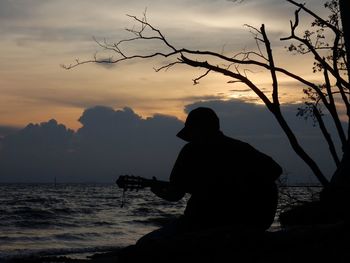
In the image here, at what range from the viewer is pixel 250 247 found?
4.27 metres

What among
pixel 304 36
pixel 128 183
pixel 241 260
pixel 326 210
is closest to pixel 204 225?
pixel 241 260

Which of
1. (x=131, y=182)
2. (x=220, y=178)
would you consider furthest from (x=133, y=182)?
(x=220, y=178)

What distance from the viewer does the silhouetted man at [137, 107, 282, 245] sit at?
176 inches

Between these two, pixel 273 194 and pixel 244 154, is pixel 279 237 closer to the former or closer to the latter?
pixel 273 194

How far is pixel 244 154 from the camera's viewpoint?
446 cm

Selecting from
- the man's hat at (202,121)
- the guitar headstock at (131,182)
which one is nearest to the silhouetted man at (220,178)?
the man's hat at (202,121)

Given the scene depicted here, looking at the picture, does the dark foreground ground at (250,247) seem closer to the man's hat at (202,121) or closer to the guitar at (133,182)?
the guitar at (133,182)

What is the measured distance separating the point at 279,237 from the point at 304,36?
35.1ft

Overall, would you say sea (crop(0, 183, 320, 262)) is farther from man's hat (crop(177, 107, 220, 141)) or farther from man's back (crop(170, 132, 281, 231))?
man's hat (crop(177, 107, 220, 141))

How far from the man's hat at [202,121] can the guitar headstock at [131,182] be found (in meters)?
0.67

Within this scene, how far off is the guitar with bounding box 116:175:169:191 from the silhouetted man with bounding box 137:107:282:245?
12.1 inches

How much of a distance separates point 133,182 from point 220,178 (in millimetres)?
858

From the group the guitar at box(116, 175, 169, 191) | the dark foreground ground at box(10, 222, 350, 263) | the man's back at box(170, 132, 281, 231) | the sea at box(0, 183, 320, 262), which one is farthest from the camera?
the sea at box(0, 183, 320, 262)

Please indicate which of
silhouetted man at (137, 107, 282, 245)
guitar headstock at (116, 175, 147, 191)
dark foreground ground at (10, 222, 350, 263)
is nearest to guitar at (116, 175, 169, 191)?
guitar headstock at (116, 175, 147, 191)
